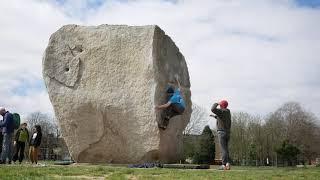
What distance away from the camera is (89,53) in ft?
47.7

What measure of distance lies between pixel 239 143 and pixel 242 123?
2.68 m

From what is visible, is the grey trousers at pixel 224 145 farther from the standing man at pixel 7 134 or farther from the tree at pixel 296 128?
the tree at pixel 296 128

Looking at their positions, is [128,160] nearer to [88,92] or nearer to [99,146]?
[99,146]

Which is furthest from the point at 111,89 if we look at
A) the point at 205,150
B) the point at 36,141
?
the point at 205,150

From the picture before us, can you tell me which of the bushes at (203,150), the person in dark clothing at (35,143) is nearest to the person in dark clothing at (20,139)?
the person in dark clothing at (35,143)

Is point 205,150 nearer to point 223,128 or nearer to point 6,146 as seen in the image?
point 6,146

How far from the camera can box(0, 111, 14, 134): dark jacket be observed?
14.2m

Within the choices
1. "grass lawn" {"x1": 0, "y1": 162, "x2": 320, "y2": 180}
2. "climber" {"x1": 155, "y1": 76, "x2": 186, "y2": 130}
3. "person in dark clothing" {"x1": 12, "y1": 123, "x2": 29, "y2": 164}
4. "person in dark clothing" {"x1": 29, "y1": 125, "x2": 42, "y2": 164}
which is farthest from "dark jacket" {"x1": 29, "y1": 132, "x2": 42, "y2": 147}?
"grass lawn" {"x1": 0, "y1": 162, "x2": 320, "y2": 180}

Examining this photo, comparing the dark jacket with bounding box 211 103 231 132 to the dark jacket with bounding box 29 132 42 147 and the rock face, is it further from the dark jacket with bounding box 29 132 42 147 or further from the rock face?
the dark jacket with bounding box 29 132 42 147

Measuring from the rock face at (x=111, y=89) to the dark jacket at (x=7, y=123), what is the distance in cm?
138

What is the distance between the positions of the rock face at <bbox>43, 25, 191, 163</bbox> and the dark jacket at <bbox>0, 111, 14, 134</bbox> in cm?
138

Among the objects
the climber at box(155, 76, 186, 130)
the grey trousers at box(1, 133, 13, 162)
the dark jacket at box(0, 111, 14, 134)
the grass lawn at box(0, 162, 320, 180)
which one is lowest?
the grass lawn at box(0, 162, 320, 180)

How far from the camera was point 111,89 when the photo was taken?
14109mm

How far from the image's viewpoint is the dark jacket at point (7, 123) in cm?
1419
